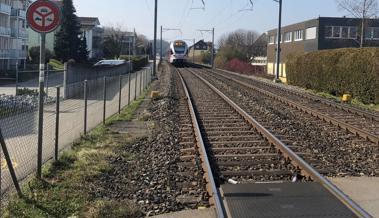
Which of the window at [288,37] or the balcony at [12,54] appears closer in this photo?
the balcony at [12,54]

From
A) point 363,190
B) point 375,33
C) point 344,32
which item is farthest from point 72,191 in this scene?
point 375,33

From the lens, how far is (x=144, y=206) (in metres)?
7.09

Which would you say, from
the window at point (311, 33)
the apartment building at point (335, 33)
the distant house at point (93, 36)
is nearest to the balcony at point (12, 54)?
the apartment building at point (335, 33)

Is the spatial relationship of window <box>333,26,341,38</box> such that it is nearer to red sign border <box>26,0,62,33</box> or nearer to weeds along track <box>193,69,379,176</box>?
weeds along track <box>193,69,379,176</box>

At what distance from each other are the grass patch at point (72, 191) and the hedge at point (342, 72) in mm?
15381

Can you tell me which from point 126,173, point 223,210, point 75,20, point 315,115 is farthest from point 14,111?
point 75,20

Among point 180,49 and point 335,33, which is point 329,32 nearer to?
point 335,33

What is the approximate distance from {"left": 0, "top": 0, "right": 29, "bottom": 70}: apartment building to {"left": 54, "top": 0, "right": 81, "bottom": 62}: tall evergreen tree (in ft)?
16.7

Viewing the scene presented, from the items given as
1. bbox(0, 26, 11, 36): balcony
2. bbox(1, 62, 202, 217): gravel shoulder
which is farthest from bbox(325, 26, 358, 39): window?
bbox(1, 62, 202, 217): gravel shoulder

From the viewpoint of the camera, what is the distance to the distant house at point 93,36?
126 m

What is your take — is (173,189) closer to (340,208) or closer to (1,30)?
(340,208)

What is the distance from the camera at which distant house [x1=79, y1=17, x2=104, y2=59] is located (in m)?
126

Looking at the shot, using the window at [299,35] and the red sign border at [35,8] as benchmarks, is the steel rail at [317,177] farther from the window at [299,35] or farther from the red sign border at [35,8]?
the window at [299,35]

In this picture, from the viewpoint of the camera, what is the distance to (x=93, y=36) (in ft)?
464
